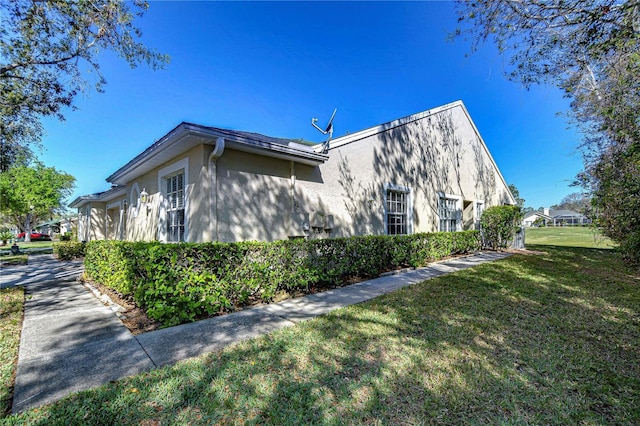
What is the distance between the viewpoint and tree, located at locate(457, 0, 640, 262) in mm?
3955

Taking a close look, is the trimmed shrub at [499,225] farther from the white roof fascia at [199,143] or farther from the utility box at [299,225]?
the utility box at [299,225]

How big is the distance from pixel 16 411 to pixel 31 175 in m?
40.2

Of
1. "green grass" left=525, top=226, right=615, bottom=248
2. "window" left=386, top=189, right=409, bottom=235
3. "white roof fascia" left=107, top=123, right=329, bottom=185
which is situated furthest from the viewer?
"window" left=386, top=189, right=409, bottom=235

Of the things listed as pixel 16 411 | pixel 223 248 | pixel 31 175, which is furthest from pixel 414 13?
pixel 31 175

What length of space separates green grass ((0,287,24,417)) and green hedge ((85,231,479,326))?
1.38m

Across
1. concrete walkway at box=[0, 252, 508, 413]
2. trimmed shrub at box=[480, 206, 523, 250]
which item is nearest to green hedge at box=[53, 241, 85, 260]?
concrete walkway at box=[0, 252, 508, 413]

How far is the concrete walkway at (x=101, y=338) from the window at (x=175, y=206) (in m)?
2.15

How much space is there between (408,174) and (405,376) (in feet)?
29.4

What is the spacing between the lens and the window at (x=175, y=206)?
7.00 metres

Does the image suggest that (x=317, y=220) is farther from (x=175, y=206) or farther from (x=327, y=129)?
(x=175, y=206)

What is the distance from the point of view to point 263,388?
2.40 m

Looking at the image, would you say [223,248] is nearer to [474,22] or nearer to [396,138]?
[474,22]

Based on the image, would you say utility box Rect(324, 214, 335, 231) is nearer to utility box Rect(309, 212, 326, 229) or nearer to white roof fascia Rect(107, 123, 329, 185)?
utility box Rect(309, 212, 326, 229)

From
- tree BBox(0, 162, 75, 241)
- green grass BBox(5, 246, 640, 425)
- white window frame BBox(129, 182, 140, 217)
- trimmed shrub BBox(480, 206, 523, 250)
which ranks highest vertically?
tree BBox(0, 162, 75, 241)
